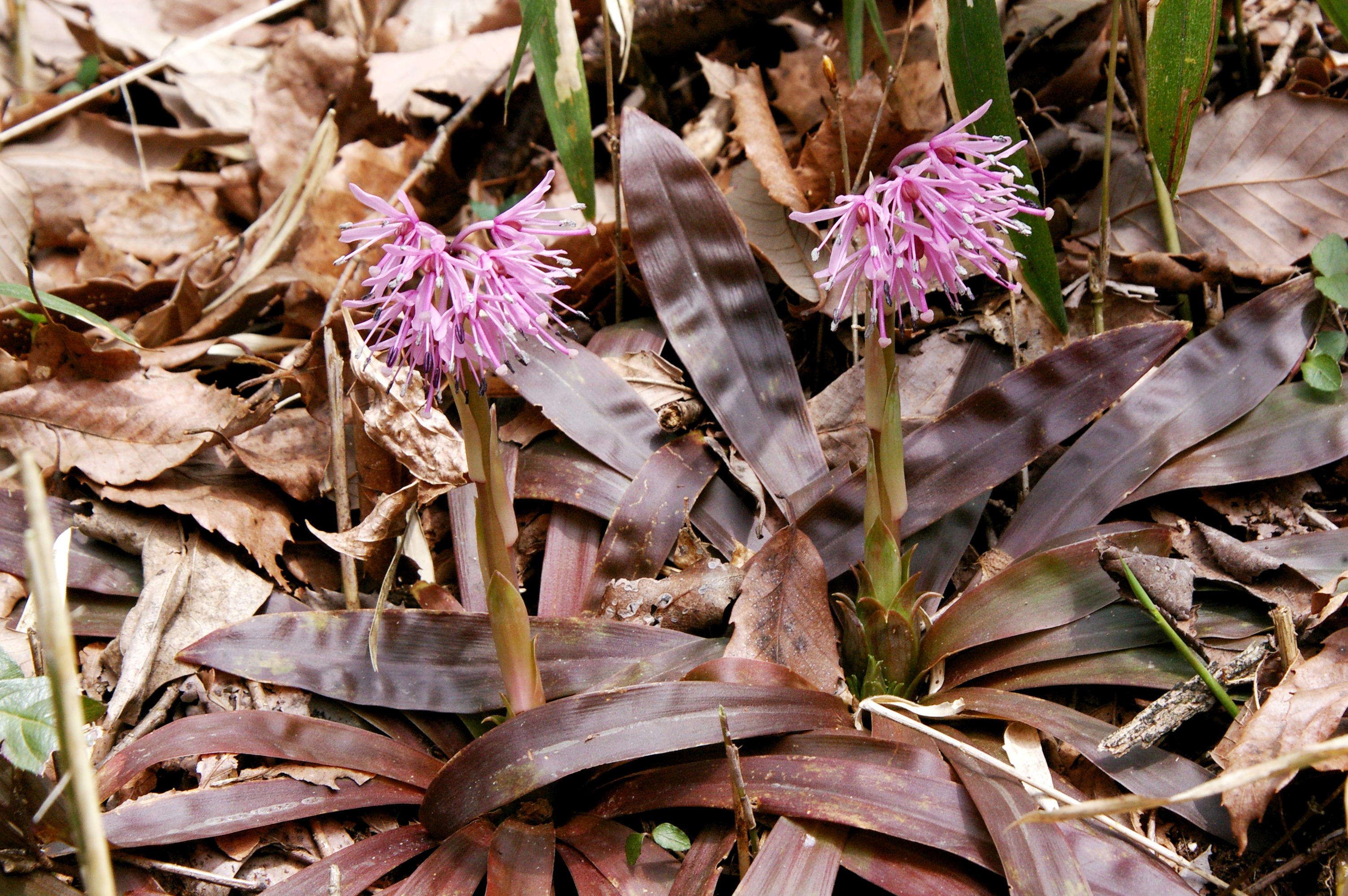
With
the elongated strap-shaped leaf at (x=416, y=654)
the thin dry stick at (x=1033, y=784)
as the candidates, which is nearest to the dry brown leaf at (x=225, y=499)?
the elongated strap-shaped leaf at (x=416, y=654)

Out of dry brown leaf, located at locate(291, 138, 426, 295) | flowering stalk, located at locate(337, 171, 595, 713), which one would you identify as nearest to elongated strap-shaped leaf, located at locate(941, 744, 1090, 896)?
flowering stalk, located at locate(337, 171, 595, 713)

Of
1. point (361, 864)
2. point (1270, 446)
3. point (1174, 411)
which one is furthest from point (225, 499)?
point (1270, 446)

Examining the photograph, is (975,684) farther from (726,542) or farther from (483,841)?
(483,841)

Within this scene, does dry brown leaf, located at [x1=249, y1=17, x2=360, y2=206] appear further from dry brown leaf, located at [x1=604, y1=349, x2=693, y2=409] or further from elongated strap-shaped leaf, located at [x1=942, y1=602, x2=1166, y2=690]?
elongated strap-shaped leaf, located at [x1=942, y1=602, x2=1166, y2=690]

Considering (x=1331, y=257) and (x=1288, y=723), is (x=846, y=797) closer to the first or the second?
(x=1288, y=723)

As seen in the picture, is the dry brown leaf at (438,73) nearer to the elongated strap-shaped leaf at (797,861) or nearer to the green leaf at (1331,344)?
the green leaf at (1331,344)

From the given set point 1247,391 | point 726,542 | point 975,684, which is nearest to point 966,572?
point 975,684
